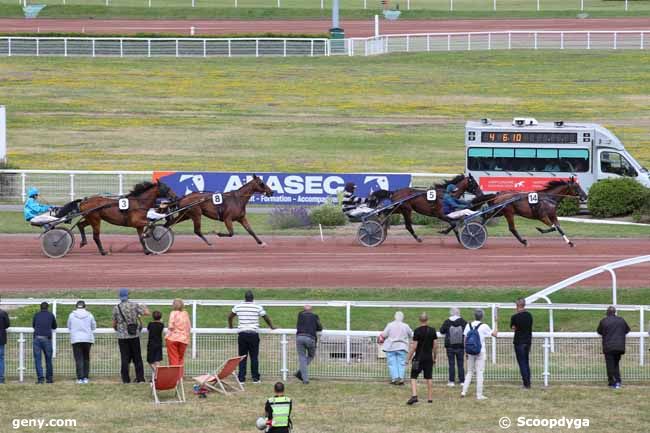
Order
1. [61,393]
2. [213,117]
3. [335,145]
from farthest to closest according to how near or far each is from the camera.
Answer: [213,117] < [335,145] < [61,393]

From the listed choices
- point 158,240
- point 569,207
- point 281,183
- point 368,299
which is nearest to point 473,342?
point 368,299

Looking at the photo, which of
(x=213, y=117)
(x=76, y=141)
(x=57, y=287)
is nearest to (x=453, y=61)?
(x=213, y=117)

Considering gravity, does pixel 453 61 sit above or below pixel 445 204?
above

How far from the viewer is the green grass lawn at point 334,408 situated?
15.9m

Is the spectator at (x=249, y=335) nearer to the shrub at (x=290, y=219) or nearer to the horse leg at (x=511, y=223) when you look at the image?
the horse leg at (x=511, y=223)

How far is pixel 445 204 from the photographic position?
1098 inches

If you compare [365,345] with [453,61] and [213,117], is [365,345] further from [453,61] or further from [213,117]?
[453,61]

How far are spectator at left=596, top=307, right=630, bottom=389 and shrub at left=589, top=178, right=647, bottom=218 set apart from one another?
1625cm

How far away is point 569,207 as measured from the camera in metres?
34.6

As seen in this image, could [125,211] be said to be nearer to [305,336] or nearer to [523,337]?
[305,336]

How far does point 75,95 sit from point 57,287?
32407mm

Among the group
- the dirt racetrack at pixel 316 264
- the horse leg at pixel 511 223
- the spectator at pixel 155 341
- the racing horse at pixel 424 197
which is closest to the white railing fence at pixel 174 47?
the dirt racetrack at pixel 316 264

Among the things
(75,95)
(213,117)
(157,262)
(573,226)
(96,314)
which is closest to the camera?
(96,314)

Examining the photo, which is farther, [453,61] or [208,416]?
[453,61]
